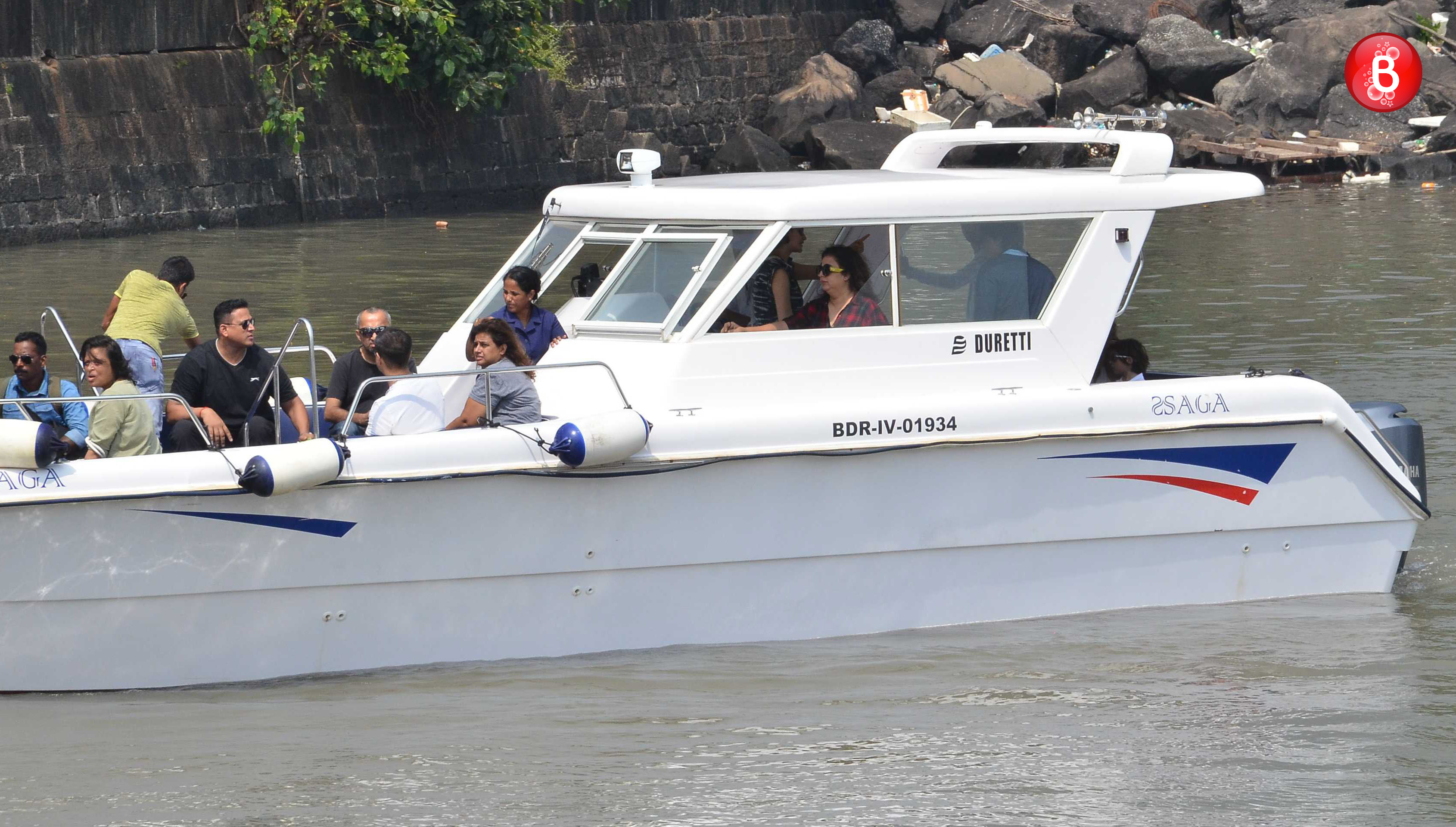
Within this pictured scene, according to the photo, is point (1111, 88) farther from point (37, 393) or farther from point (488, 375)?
point (37, 393)

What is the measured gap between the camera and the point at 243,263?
19391 millimetres

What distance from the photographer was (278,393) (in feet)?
21.1

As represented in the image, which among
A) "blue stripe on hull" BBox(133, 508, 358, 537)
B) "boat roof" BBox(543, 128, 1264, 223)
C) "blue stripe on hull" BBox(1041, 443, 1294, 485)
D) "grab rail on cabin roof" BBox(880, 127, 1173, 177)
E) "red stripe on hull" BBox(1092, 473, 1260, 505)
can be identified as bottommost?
"red stripe on hull" BBox(1092, 473, 1260, 505)

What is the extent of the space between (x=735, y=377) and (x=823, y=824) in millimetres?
2139

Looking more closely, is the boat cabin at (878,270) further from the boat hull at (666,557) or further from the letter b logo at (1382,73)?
the letter b logo at (1382,73)

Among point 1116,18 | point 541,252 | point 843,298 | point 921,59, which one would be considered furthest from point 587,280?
point 1116,18

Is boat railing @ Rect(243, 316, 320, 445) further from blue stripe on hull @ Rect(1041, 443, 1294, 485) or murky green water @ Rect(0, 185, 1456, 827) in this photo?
blue stripe on hull @ Rect(1041, 443, 1294, 485)

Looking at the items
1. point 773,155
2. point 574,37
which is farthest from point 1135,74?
point 574,37

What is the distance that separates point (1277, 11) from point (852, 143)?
1051 cm

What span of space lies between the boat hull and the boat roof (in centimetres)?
103

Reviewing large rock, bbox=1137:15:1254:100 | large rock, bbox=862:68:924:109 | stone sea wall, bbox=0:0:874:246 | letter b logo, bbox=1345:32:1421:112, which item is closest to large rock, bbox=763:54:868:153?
large rock, bbox=862:68:924:109

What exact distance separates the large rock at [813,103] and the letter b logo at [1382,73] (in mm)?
8522

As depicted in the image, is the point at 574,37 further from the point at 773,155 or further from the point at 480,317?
the point at 480,317

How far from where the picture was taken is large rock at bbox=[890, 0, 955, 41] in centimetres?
3275
